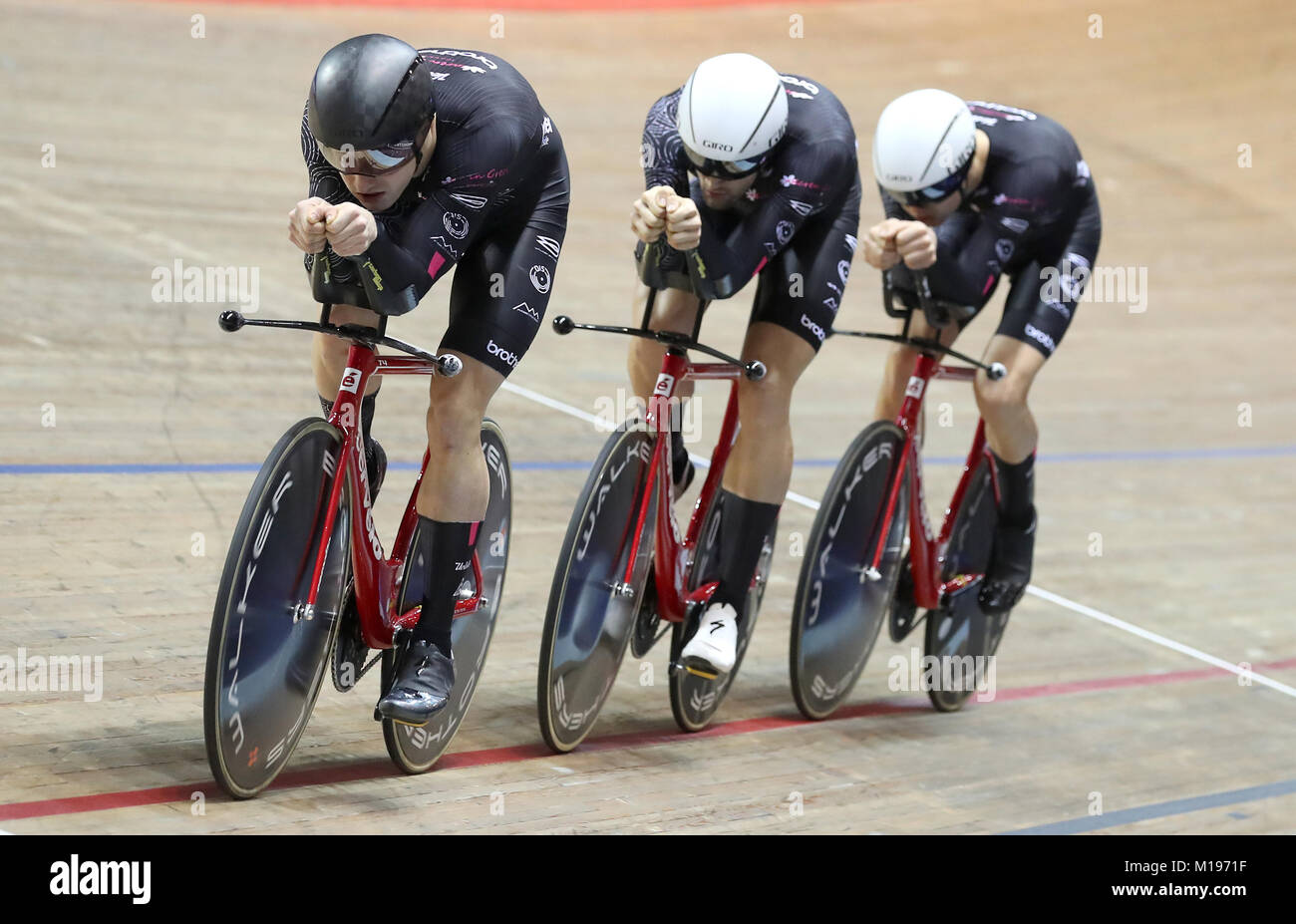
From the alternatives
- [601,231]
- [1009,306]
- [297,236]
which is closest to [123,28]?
[601,231]

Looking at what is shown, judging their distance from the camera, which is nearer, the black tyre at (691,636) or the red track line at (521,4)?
the black tyre at (691,636)

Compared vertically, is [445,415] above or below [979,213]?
below

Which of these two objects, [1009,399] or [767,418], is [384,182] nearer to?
[767,418]

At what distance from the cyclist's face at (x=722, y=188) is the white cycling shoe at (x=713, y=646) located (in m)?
0.87

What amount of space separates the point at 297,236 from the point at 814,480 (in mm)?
3559

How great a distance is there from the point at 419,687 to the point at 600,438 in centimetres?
308

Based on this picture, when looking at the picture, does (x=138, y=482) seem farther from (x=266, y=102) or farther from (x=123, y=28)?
(x=123, y=28)

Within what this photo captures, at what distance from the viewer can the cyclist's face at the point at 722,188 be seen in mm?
→ 3107

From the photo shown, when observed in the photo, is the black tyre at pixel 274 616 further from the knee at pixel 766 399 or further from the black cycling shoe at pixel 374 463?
the knee at pixel 766 399

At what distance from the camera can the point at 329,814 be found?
2.56m

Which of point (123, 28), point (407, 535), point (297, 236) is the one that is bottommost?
point (407, 535)

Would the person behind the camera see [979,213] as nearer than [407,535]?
No

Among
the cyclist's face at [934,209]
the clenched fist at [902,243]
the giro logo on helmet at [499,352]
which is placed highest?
the cyclist's face at [934,209]

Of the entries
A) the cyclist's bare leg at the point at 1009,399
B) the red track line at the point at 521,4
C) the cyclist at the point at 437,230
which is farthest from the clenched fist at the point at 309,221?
the red track line at the point at 521,4
